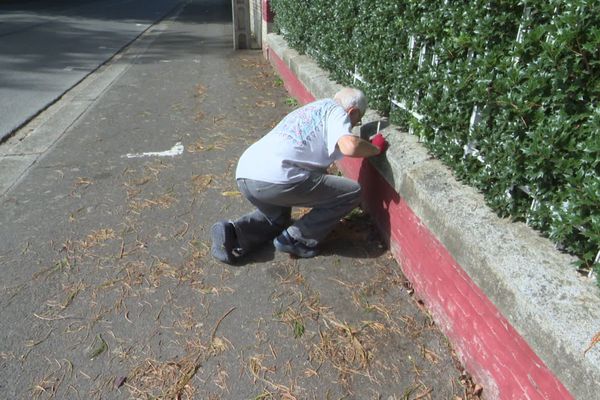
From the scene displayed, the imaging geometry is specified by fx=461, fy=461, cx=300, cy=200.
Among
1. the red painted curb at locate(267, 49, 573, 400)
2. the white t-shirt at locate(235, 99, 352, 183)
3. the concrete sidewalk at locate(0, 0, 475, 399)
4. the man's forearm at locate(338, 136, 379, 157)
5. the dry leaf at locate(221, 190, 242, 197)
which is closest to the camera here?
the red painted curb at locate(267, 49, 573, 400)

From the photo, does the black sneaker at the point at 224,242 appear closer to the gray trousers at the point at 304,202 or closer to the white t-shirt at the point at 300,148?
the gray trousers at the point at 304,202

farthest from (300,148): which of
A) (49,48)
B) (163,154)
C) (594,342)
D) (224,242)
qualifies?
(49,48)

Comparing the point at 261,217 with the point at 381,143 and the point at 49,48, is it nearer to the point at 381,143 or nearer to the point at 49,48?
the point at 381,143

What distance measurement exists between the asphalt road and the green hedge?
4.69m

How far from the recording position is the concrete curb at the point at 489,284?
1.61 m

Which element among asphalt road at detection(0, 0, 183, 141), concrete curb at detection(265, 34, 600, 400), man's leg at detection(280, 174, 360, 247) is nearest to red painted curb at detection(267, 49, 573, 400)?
concrete curb at detection(265, 34, 600, 400)

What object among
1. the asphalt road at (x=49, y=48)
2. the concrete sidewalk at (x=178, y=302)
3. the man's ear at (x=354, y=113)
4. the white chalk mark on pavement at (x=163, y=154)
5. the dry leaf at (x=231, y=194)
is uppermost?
the man's ear at (x=354, y=113)

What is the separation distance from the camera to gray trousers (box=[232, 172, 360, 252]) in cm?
296

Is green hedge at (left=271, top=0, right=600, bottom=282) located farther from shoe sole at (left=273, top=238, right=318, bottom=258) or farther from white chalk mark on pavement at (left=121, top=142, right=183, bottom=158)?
white chalk mark on pavement at (left=121, top=142, right=183, bottom=158)

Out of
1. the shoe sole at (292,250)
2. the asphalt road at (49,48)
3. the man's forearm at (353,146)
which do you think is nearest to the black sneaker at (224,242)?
the shoe sole at (292,250)

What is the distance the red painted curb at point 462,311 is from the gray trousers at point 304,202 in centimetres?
32

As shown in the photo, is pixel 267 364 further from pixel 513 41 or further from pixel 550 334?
pixel 513 41

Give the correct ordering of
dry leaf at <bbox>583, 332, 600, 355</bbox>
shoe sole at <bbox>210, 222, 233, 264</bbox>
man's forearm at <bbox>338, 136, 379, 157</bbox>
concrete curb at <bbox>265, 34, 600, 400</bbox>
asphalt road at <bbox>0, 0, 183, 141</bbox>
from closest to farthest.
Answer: dry leaf at <bbox>583, 332, 600, 355</bbox>
concrete curb at <bbox>265, 34, 600, 400</bbox>
man's forearm at <bbox>338, 136, 379, 157</bbox>
shoe sole at <bbox>210, 222, 233, 264</bbox>
asphalt road at <bbox>0, 0, 183, 141</bbox>

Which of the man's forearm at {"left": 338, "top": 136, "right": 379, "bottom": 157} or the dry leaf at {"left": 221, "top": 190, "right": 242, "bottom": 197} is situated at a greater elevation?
the man's forearm at {"left": 338, "top": 136, "right": 379, "bottom": 157}
